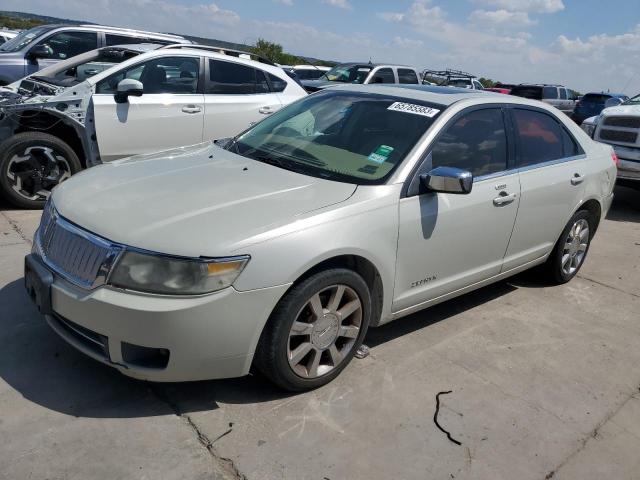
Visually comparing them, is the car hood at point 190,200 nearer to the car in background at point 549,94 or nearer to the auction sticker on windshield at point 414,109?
the auction sticker on windshield at point 414,109

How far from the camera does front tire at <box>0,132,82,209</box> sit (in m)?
5.56

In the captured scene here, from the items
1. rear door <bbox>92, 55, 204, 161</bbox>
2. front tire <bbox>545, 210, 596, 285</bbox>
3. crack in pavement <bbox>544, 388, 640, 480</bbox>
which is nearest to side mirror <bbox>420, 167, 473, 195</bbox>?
crack in pavement <bbox>544, 388, 640, 480</bbox>

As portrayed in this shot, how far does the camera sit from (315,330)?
298 centimetres

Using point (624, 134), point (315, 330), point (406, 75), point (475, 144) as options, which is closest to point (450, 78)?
point (406, 75)

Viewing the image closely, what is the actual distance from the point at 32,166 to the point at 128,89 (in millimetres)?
1250

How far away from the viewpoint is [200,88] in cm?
650

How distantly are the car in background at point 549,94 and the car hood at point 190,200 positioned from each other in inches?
766

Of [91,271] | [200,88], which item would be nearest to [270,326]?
[91,271]

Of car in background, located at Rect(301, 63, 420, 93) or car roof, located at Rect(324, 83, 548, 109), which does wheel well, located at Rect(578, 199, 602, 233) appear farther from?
car in background, located at Rect(301, 63, 420, 93)

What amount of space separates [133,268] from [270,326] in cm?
70

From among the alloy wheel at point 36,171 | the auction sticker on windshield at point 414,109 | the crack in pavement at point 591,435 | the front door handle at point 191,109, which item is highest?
the auction sticker on windshield at point 414,109

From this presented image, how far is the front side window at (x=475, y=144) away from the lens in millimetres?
3555

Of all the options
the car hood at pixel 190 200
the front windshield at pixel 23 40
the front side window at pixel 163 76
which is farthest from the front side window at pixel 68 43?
the car hood at pixel 190 200

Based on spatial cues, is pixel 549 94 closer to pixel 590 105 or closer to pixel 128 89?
pixel 590 105
